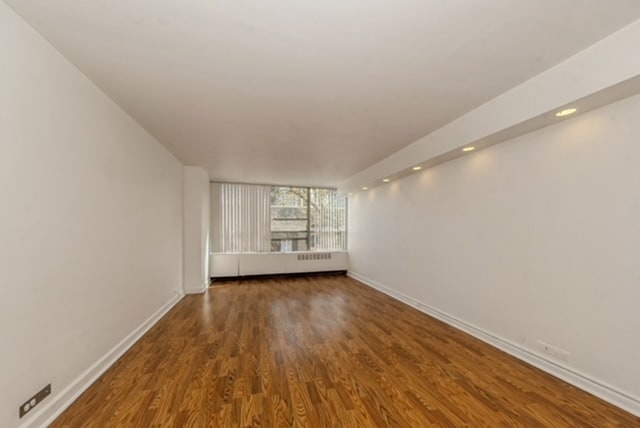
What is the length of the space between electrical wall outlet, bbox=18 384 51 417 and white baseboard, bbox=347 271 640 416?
3957 millimetres

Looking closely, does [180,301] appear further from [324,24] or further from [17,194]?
[324,24]

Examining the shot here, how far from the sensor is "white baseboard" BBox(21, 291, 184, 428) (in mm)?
1700

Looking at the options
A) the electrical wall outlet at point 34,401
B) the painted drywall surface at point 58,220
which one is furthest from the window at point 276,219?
the electrical wall outlet at point 34,401

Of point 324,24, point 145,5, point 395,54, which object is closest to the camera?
point 145,5

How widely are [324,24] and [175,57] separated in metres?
1.11

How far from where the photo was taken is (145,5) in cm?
145

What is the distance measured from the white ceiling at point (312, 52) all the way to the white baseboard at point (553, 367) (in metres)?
2.54

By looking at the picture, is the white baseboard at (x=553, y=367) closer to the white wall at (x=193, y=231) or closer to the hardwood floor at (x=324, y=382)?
the hardwood floor at (x=324, y=382)

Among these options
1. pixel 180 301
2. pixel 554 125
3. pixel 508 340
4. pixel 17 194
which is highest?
pixel 554 125

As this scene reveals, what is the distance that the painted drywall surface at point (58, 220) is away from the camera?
4.92ft

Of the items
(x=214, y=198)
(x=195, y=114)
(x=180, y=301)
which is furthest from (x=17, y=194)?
(x=214, y=198)

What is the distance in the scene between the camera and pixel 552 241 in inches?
96.3

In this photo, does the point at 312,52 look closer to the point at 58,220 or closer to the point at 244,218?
the point at 58,220

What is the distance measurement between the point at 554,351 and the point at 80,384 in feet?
13.3
